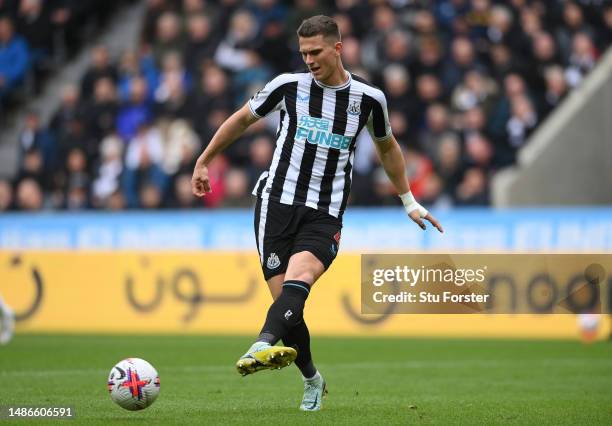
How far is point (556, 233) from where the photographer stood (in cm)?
1582

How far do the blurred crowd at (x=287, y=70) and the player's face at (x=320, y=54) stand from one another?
30.3 ft

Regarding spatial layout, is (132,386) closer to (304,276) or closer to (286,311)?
(286,311)

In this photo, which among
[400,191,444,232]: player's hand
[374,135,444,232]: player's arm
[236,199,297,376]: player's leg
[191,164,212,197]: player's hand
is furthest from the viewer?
[400,191,444,232]: player's hand

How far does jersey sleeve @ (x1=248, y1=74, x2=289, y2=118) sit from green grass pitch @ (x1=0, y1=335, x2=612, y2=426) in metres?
1.92

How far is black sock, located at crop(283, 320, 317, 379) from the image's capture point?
791 cm

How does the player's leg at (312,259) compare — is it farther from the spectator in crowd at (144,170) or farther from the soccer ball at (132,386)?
the spectator in crowd at (144,170)

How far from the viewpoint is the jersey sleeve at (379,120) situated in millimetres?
7902

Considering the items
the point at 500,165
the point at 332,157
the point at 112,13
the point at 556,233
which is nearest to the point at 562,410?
the point at 332,157

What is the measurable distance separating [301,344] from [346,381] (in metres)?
2.44

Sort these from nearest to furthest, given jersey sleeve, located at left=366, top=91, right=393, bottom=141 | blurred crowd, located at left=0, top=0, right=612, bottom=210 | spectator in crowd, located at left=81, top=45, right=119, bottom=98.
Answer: jersey sleeve, located at left=366, top=91, right=393, bottom=141, blurred crowd, located at left=0, top=0, right=612, bottom=210, spectator in crowd, located at left=81, top=45, right=119, bottom=98

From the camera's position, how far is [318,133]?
7793 millimetres

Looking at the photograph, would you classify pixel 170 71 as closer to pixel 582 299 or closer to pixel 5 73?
pixel 5 73

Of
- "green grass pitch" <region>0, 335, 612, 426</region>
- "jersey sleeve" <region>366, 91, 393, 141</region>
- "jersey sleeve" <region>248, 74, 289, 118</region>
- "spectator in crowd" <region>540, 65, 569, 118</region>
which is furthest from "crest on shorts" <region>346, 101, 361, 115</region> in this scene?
"spectator in crowd" <region>540, 65, 569, 118</region>

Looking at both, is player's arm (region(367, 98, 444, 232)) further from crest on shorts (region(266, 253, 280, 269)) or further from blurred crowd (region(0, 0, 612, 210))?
blurred crowd (region(0, 0, 612, 210))
